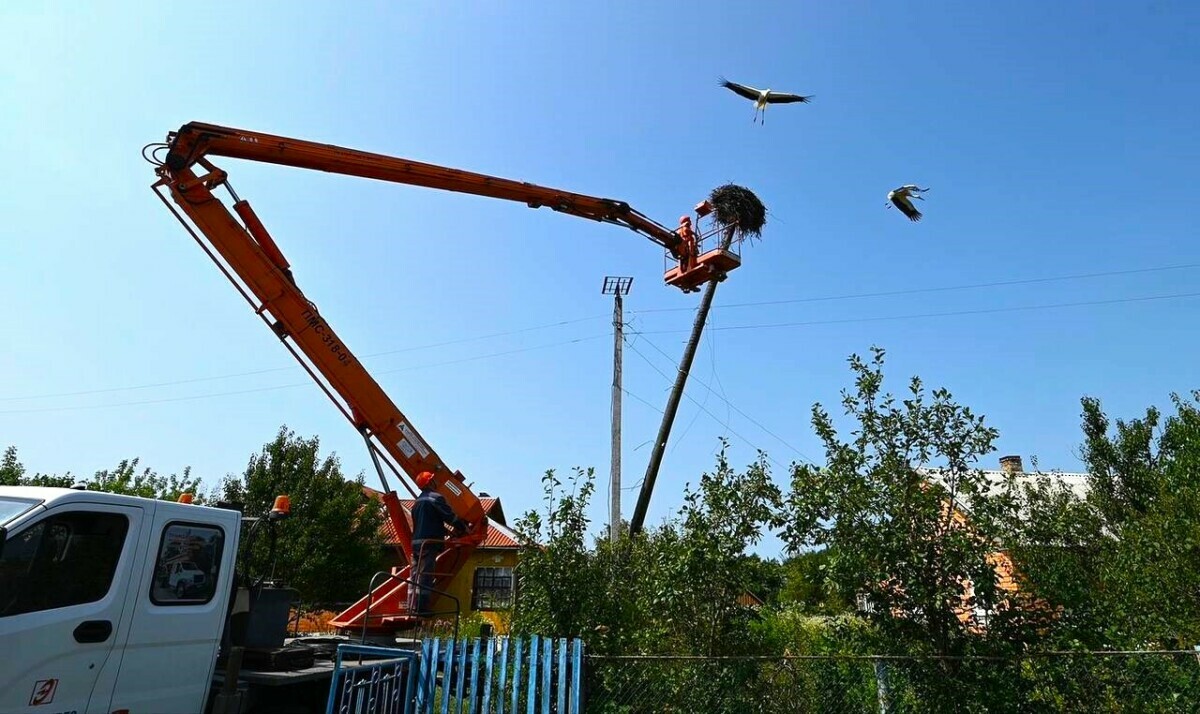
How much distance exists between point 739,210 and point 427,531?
35.3ft

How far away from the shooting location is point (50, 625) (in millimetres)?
4797

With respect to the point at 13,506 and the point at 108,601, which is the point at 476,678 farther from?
the point at 13,506

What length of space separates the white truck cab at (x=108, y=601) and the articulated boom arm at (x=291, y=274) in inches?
182

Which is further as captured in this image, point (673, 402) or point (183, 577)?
point (673, 402)

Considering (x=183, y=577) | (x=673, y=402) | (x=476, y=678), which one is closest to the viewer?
(x=183, y=577)

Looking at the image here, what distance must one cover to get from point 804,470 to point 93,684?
6.39 metres

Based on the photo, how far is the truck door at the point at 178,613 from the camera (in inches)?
208

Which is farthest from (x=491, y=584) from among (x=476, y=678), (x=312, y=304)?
(x=476, y=678)

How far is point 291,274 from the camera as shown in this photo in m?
10.6

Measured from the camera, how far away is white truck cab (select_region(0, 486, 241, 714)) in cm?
468

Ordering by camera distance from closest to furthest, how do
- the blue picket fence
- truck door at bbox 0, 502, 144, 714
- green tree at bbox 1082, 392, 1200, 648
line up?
1. truck door at bbox 0, 502, 144, 714
2. the blue picket fence
3. green tree at bbox 1082, 392, 1200, 648

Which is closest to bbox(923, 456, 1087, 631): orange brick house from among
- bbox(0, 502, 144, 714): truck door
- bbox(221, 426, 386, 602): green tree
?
bbox(0, 502, 144, 714): truck door

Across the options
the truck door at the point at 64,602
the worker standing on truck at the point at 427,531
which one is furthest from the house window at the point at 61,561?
the worker standing on truck at the point at 427,531

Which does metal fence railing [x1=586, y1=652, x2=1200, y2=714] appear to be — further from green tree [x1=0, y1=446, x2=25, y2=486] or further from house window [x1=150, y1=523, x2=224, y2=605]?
green tree [x1=0, y1=446, x2=25, y2=486]
